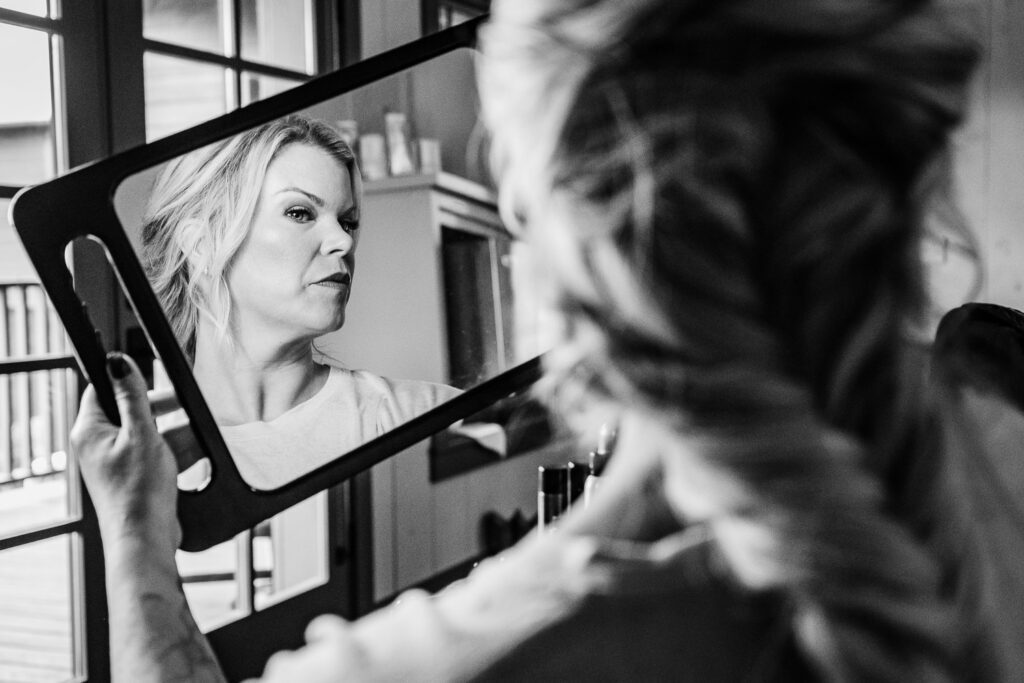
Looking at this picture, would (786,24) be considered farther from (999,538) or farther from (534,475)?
(534,475)

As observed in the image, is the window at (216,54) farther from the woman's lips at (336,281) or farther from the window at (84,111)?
the woman's lips at (336,281)

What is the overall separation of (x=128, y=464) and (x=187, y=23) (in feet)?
4.08

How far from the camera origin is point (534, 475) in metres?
2.56

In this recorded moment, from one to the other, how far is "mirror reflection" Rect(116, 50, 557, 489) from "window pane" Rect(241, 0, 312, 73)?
0.57 m

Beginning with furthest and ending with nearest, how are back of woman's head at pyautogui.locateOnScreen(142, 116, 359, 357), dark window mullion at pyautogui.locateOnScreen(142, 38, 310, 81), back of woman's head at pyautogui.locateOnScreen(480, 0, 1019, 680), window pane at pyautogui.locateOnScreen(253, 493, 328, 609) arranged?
window pane at pyautogui.locateOnScreen(253, 493, 328, 609) → dark window mullion at pyautogui.locateOnScreen(142, 38, 310, 81) → back of woman's head at pyautogui.locateOnScreen(142, 116, 359, 357) → back of woman's head at pyautogui.locateOnScreen(480, 0, 1019, 680)

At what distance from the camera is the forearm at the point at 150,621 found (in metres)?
0.77

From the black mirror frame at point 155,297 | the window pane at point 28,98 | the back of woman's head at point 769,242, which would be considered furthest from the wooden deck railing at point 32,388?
the back of woman's head at point 769,242

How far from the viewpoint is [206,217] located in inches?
42.2

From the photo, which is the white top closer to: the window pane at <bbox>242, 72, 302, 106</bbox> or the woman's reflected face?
the woman's reflected face

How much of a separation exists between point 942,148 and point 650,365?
0.16 metres

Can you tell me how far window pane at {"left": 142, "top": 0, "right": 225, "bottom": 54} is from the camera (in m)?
1.75

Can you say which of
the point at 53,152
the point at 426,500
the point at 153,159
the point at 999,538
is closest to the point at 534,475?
the point at 426,500

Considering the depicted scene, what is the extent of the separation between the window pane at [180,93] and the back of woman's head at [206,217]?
2.48 ft

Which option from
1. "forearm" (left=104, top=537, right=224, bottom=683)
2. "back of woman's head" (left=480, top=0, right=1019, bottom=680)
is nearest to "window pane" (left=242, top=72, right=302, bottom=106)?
"forearm" (left=104, top=537, right=224, bottom=683)
